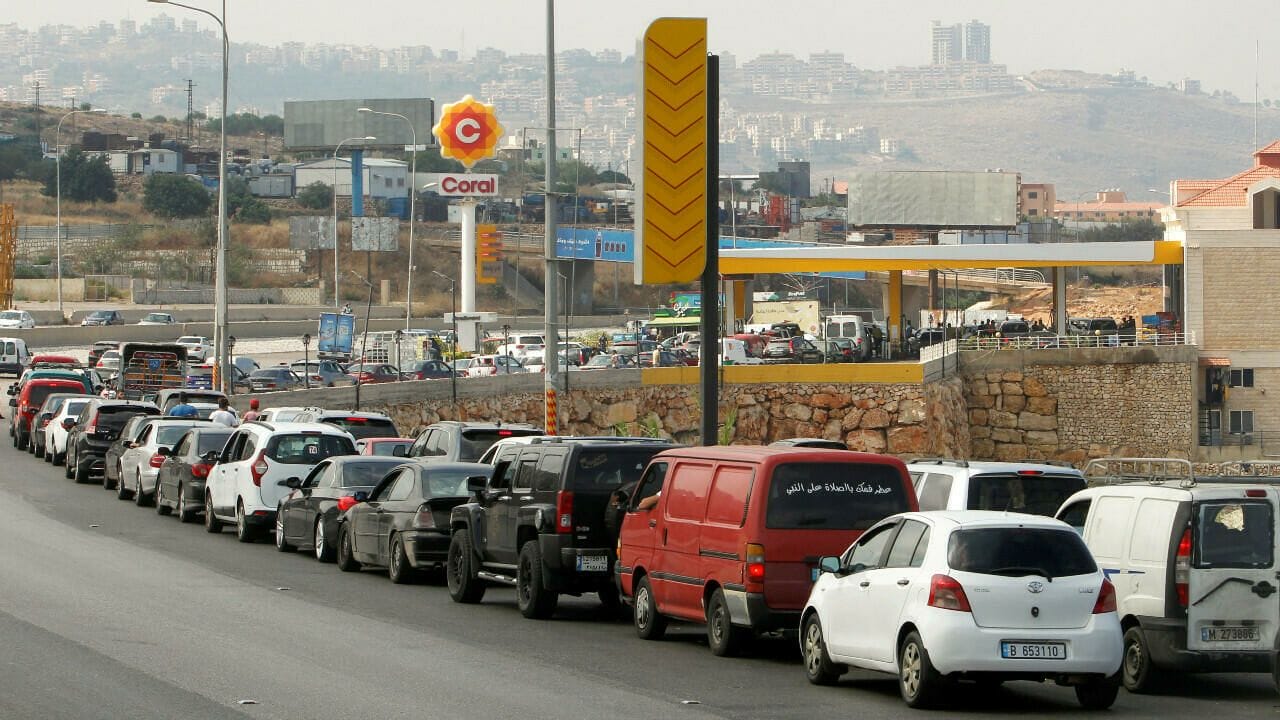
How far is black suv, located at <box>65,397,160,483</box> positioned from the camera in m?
34.8

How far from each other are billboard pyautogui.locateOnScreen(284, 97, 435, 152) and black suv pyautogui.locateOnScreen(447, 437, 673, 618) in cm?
12657

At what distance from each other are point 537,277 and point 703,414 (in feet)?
397

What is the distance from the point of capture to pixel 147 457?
3031 cm

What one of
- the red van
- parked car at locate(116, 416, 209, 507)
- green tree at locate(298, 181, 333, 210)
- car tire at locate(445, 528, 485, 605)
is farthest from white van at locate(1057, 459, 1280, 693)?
green tree at locate(298, 181, 333, 210)

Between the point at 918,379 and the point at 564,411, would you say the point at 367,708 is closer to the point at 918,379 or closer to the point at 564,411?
the point at 564,411

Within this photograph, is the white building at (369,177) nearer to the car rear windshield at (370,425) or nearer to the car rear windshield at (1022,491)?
the car rear windshield at (370,425)

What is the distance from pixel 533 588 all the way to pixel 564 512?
35.7 inches

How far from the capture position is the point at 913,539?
12688 millimetres

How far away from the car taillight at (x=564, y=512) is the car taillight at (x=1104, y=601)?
6.40 m

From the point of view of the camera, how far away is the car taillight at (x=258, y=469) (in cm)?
2517

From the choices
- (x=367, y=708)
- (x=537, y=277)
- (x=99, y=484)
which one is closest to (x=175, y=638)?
(x=367, y=708)

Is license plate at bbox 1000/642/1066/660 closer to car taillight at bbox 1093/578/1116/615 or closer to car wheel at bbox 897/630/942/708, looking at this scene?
car taillight at bbox 1093/578/1116/615

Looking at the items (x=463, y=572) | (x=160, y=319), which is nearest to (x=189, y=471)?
(x=463, y=572)

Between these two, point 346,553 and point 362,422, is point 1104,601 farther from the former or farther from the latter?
point 362,422
